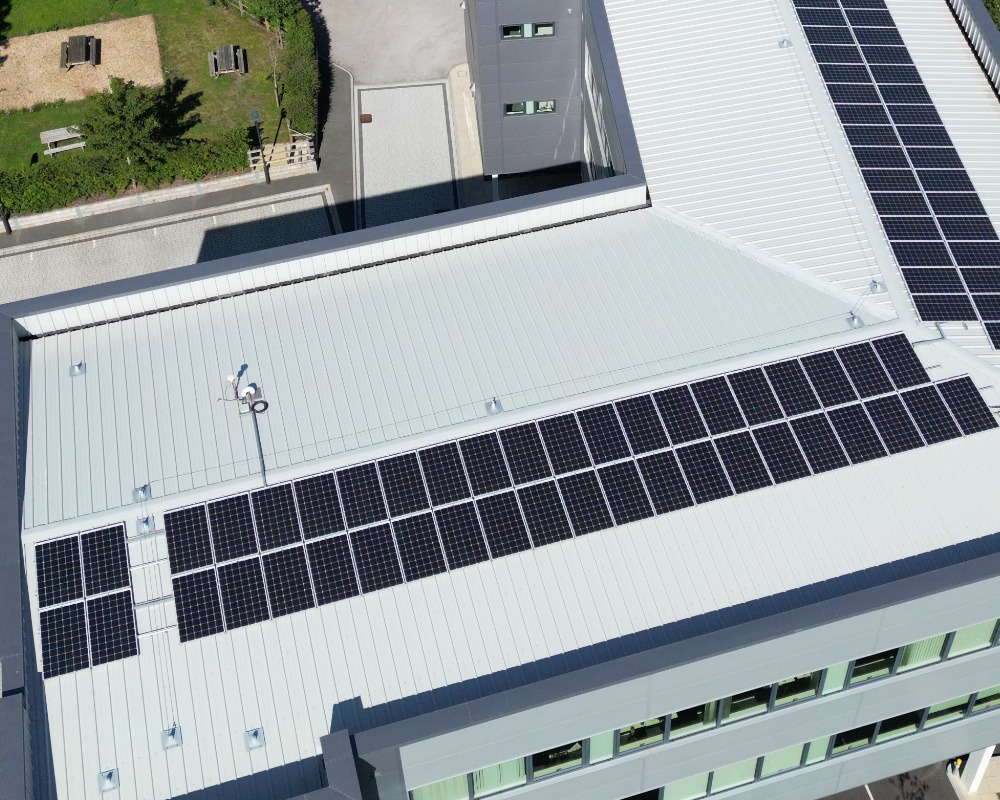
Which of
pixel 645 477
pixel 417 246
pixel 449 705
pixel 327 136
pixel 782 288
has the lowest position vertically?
pixel 449 705

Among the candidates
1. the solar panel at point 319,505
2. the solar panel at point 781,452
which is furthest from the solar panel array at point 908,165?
the solar panel at point 319,505

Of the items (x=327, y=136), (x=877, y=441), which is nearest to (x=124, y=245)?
(x=327, y=136)

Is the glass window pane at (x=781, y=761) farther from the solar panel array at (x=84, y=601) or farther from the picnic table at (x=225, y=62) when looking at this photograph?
the picnic table at (x=225, y=62)

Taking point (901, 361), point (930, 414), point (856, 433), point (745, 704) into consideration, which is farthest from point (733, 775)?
point (901, 361)

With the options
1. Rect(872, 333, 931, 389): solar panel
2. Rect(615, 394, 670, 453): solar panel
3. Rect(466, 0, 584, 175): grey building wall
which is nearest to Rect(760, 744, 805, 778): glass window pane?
Rect(615, 394, 670, 453): solar panel

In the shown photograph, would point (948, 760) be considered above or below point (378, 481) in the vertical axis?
below

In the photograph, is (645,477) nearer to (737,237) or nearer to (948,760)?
(737,237)

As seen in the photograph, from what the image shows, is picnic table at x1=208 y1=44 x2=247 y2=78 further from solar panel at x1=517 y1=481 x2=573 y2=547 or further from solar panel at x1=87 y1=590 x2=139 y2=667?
solar panel at x1=517 y1=481 x2=573 y2=547
